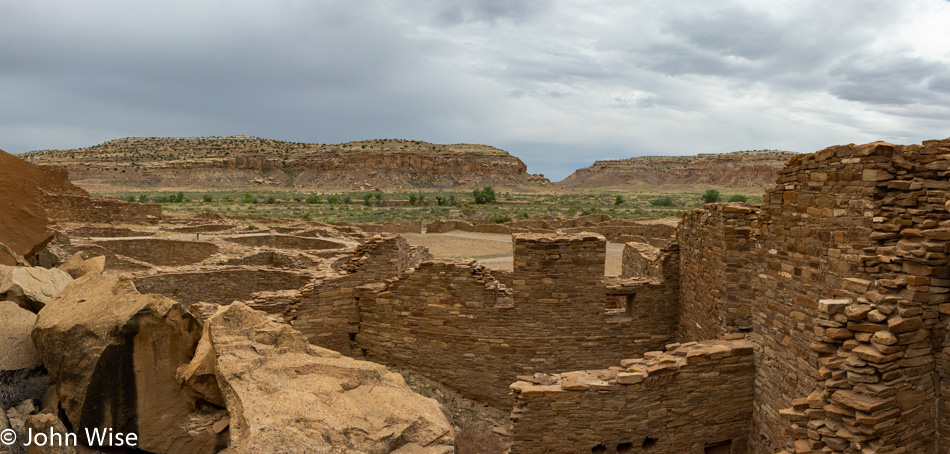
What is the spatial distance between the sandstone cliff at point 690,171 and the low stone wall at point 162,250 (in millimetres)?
116474

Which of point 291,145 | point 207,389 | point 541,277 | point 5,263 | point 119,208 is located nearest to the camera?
point 207,389

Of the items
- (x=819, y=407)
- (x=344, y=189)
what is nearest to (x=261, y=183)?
(x=344, y=189)

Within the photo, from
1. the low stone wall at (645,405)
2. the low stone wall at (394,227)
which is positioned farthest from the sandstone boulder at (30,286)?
the low stone wall at (394,227)

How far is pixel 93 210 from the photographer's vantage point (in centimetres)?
2388

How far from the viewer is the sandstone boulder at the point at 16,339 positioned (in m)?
4.87

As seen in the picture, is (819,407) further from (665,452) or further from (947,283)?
(665,452)

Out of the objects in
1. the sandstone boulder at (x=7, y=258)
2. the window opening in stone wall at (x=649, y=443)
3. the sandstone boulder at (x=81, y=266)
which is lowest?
the window opening in stone wall at (x=649, y=443)

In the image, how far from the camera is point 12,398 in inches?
179

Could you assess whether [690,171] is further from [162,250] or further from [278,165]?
[162,250]

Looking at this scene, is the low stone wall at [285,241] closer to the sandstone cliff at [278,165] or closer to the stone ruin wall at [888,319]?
the stone ruin wall at [888,319]

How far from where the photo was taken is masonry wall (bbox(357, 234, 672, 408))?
806 centimetres

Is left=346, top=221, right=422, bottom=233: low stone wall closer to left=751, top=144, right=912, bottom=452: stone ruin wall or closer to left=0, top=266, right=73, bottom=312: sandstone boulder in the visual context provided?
left=0, top=266, right=73, bottom=312: sandstone boulder

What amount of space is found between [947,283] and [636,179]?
14334 cm

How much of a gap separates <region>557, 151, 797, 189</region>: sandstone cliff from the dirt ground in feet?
321
